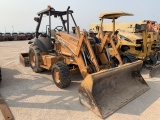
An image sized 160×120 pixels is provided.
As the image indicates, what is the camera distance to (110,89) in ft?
15.6

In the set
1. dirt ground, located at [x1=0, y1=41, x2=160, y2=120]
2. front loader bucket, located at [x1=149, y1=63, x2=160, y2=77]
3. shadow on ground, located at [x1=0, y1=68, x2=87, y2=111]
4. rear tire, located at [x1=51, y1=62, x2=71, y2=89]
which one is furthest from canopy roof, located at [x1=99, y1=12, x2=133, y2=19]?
rear tire, located at [x1=51, y1=62, x2=71, y2=89]

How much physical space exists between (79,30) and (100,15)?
10.1ft

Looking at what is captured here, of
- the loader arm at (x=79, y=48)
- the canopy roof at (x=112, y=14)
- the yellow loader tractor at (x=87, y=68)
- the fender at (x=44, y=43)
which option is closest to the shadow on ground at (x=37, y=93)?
the yellow loader tractor at (x=87, y=68)

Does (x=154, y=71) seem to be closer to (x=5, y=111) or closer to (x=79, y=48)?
(x=79, y=48)

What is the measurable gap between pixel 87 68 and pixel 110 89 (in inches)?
34.5

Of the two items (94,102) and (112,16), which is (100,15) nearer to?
(112,16)

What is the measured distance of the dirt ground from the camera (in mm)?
3982

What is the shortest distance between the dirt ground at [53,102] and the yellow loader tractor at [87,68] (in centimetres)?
19

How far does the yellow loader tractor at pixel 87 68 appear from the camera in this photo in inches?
168

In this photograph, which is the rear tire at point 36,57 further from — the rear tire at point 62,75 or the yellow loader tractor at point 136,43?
the yellow loader tractor at point 136,43

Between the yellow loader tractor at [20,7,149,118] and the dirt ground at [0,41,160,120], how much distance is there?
0.63ft

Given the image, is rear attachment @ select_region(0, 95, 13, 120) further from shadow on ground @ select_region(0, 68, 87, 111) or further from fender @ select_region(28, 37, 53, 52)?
fender @ select_region(28, 37, 53, 52)

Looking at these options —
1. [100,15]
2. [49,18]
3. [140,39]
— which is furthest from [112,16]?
[49,18]

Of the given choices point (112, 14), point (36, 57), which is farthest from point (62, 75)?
point (112, 14)
